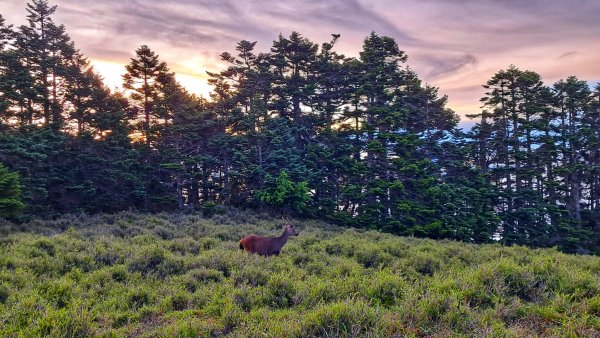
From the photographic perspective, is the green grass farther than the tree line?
No

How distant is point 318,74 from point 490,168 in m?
21.1

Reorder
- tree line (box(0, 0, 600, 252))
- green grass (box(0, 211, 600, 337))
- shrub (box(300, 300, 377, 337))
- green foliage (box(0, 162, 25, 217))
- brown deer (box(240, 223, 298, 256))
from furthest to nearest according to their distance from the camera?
1. tree line (box(0, 0, 600, 252))
2. green foliage (box(0, 162, 25, 217))
3. brown deer (box(240, 223, 298, 256))
4. green grass (box(0, 211, 600, 337))
5. shrub (box(300, 300, 377, 337))

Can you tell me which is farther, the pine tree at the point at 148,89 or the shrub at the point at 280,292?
the pine tree at the point at 148,89

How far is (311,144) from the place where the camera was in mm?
34688

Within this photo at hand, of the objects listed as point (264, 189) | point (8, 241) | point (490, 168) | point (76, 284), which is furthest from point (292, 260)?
point (490, 168)

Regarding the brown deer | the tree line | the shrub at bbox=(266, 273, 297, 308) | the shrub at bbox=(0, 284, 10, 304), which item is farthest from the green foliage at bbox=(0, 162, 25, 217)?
the shrub at bbox=(266, 273, 297, 308)

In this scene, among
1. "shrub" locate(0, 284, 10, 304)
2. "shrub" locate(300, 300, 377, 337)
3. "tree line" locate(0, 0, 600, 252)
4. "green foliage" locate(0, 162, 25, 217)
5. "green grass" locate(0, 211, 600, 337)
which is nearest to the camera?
"shrub" locate(300, 300, 377, 337)

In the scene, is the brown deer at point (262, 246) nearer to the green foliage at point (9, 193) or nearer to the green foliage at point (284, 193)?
the green foliage at point (9, 193)

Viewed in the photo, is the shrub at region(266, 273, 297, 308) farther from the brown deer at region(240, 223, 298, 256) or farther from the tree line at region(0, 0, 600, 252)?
the tree line at region(0, 0, 600, 252)

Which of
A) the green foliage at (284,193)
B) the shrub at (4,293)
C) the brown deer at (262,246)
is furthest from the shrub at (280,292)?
the green foliage at (284,193)

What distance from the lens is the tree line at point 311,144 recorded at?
28703 mm

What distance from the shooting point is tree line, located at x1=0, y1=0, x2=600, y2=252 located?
2870cm

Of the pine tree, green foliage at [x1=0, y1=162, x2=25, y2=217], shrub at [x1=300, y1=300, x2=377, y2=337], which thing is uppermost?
→ the pine tree

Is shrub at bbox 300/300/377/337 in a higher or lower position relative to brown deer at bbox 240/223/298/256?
higher
